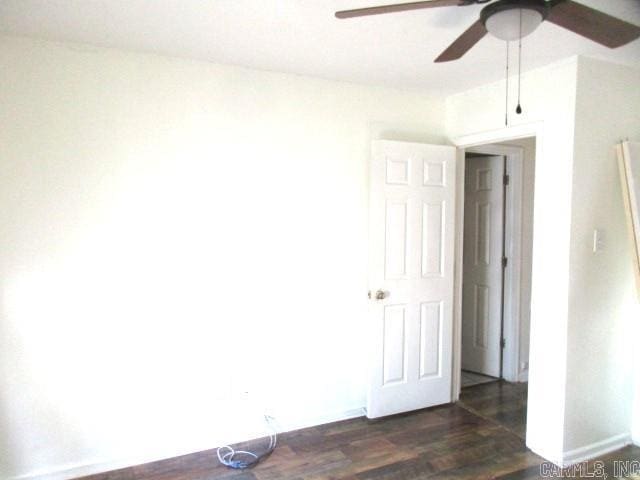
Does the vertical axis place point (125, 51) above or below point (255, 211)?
above

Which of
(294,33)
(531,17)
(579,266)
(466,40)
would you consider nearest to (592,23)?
(531,17)

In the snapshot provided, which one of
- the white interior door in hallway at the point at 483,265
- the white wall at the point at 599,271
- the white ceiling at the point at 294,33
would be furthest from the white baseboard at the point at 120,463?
the white ceiling at the point at 294,33

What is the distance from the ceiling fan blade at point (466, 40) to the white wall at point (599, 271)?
1108 millimetres

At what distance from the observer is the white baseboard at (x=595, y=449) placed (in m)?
2.62

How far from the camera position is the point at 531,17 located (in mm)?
1458

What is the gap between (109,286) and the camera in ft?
8.27

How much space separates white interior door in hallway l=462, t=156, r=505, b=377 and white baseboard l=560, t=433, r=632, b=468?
4.09ft

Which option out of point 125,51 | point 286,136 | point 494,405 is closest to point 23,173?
point 125,51

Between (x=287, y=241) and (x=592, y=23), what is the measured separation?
1992mm

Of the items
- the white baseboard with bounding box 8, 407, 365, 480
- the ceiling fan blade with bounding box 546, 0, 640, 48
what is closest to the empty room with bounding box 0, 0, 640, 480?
the white baseboard with bounding box 8, 407, 365, 480

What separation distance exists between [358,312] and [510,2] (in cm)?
223

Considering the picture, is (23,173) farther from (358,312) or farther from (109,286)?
(358,312)

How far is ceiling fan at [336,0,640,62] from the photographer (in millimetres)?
1427

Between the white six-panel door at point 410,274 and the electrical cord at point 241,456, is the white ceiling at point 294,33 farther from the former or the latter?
the electrical cord at point 241,456
